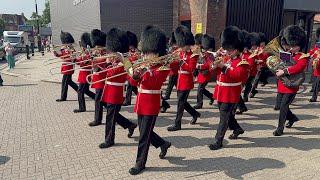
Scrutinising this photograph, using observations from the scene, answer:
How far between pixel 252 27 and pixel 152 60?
8.87 meters

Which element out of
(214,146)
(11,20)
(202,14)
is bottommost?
(214,146)

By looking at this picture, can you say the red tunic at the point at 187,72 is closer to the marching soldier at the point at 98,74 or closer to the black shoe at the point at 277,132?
the marching soldier at the point at 98,74

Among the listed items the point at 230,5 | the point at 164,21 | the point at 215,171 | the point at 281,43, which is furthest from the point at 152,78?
the point at 164,21

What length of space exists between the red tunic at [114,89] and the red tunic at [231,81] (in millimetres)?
1564

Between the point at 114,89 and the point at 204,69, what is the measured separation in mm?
1623

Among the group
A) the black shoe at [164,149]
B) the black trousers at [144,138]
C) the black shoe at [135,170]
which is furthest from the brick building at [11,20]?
the black shoe at [135,170]

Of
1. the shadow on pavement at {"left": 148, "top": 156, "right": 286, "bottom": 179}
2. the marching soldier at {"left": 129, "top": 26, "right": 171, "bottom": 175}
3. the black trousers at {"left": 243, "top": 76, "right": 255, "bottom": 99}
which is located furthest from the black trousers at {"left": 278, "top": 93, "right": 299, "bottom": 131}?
the black trousers at {"left": 243, "top": 76, "right": 255, "bottom": 99}

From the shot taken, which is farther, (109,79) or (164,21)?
(164,21)

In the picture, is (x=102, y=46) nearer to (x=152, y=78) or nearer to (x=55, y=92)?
(x=152, y=78)

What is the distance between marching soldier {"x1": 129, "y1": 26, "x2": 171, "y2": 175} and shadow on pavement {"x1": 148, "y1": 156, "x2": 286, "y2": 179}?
31cm

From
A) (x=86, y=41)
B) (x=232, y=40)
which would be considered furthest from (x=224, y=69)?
(x=86, y=41)

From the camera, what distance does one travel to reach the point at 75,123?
259 inches

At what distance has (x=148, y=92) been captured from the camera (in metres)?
4.29

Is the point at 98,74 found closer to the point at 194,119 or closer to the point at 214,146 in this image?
the point at 194,119
